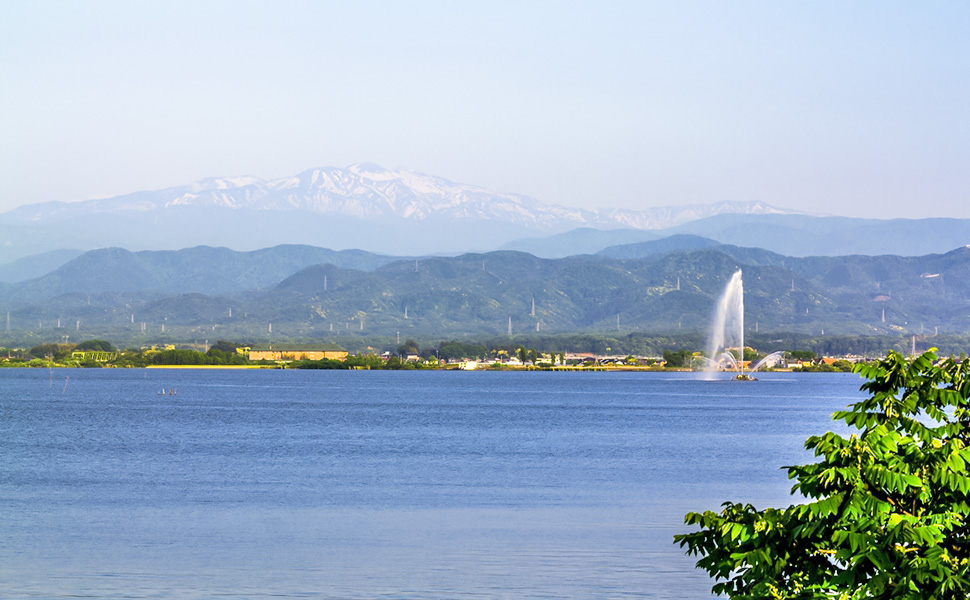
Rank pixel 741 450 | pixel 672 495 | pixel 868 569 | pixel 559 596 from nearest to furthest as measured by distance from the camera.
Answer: pixel 868 569, pixel 559 596, pixel 672 495, pixel 741 450

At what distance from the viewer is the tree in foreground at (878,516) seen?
12.0m

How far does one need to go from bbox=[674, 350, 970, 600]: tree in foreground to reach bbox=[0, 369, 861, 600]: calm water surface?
1508cm

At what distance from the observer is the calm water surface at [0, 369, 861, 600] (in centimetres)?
2939

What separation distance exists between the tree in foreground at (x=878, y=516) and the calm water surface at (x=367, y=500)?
1508cm

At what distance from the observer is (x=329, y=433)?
80625mm

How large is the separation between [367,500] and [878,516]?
34.1 meters

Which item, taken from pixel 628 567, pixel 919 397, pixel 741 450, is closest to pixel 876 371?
pixel 919 397

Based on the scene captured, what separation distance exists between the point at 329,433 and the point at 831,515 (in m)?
69.8

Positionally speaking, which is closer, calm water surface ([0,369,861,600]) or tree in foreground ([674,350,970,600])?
tree in foreground ([674,350,970,600])

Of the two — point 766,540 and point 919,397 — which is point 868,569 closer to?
point 766,540

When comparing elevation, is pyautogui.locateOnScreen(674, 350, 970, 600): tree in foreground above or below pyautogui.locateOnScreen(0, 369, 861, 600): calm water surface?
above

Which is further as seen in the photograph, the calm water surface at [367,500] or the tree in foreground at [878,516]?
the calm water surface at [367,500]

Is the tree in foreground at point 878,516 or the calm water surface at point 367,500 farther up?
the tree in foreground at point 878,516

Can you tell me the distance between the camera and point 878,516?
39.6ft
